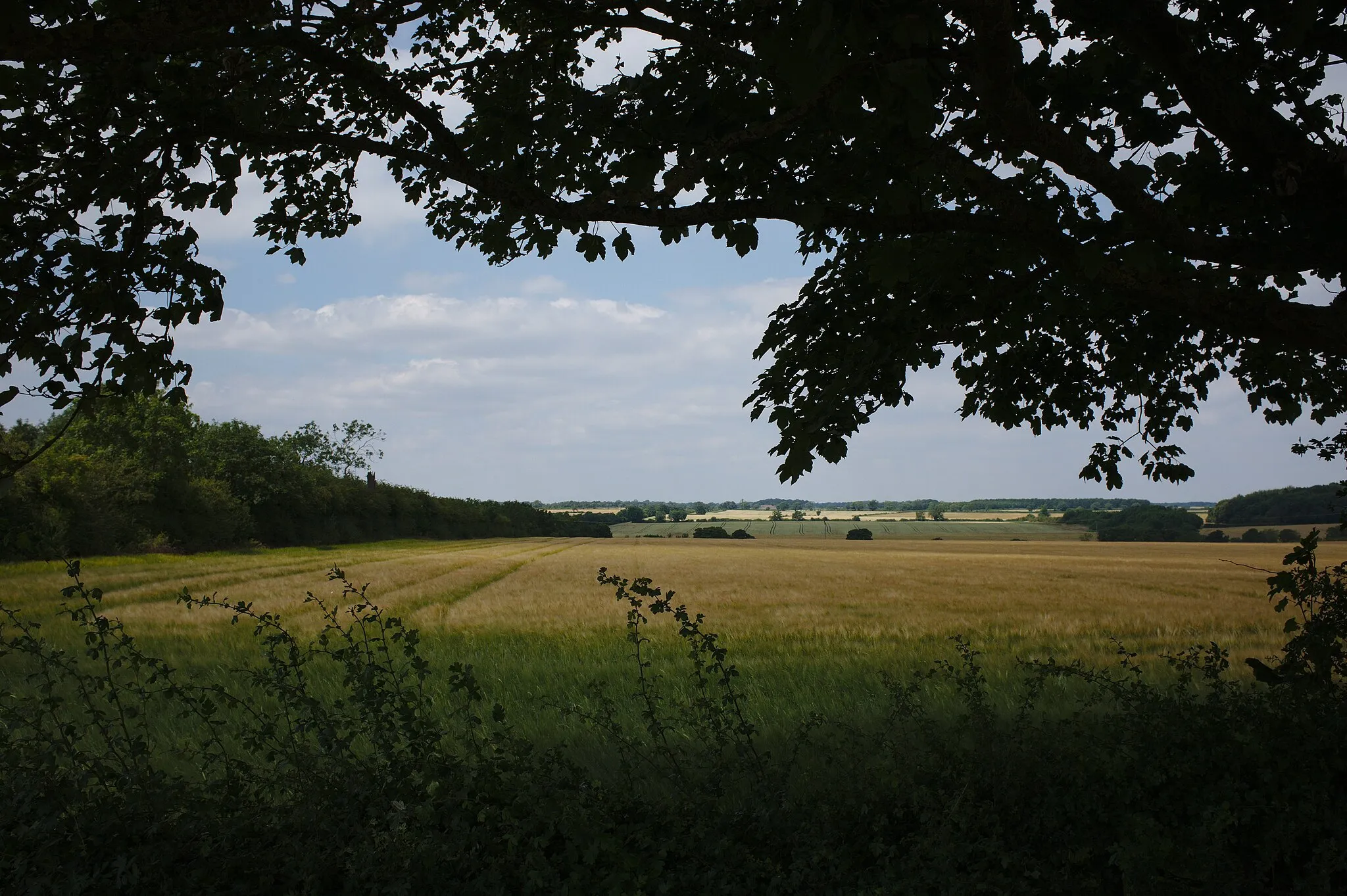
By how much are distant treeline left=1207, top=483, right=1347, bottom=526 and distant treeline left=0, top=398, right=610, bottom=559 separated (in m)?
42.9

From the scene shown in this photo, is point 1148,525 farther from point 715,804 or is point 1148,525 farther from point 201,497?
point 201,497

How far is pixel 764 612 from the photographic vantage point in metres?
15.5

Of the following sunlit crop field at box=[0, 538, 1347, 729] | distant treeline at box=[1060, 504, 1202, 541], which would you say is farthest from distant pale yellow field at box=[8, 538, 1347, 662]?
distant treeline at box=[1060, 504, 1202, 541]

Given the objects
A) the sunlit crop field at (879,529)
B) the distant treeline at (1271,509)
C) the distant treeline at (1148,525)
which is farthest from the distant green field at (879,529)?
the distant treeline at (1271,509)

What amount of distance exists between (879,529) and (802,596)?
72632 mm

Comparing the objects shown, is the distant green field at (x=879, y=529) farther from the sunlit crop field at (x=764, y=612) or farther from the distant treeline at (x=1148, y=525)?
the sunlit crop field at (x=764, y=612)

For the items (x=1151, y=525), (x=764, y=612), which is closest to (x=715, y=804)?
(x=764, y=612)

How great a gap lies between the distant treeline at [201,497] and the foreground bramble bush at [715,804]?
1.85m

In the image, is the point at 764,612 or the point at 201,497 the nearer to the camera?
the point at 764,612

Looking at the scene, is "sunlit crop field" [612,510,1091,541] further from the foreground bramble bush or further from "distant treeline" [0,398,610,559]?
the foreground bramble bush

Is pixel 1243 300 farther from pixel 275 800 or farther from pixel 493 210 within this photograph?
pixel 275 800

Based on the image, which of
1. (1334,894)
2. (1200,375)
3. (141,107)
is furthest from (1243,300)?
(141,107)

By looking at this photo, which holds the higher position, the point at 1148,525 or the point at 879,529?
the point at 1148,525

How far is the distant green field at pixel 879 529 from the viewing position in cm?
6994
